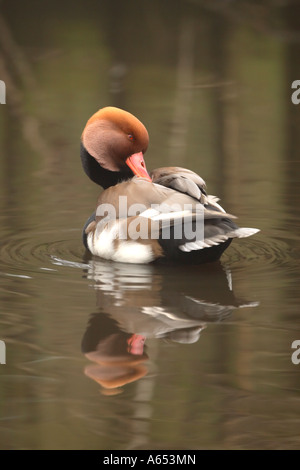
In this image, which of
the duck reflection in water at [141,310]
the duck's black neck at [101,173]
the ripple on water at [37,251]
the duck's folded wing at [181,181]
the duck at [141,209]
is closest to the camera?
the duck reflection in water at [141,310]

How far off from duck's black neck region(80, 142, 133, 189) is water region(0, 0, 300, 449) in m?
0.49

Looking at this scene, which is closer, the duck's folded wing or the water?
the water

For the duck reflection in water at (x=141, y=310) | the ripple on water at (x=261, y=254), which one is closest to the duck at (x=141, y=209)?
the duck reflection in water at (x=141, y=310)

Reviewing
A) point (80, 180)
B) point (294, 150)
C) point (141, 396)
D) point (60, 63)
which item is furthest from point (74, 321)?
point (60, 63)

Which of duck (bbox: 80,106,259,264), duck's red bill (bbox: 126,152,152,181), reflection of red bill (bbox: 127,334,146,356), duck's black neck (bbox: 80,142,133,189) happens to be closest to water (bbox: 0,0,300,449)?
reflection of red bill (bbox: 127,334,146,356)

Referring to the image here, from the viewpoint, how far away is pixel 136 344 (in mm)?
5141

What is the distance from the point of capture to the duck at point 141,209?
20.5 feet

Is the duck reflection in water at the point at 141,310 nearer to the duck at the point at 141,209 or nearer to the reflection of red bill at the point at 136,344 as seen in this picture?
the reflection of red bill at the point at 136,344

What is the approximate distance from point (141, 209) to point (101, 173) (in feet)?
2.85

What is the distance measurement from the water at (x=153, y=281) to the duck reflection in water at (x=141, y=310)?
1 centimetres

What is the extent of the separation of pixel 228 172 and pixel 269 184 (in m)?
0.53

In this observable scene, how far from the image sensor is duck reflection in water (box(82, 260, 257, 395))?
4.91 meters

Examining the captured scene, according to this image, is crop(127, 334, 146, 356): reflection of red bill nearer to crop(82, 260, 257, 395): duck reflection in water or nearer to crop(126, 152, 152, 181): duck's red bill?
crop(82, 260, 257, 395): duck reflection in water

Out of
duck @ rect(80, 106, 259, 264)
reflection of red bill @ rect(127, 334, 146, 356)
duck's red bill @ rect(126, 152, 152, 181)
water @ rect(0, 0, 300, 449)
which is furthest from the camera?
duck's red bill @ rect(126, 152, 152, 181)
